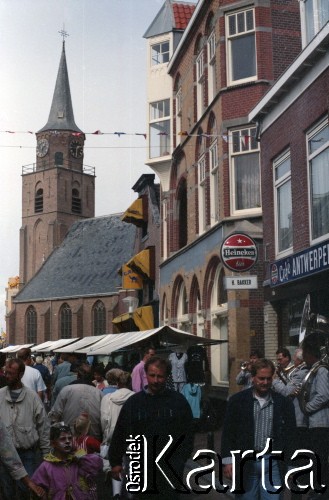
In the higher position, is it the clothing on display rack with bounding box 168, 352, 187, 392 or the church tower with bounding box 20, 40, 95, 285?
the church tower with bounding box 20, 40, 95, 285

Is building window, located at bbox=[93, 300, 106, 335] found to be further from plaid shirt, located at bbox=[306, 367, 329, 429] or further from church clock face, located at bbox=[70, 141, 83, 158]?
plaid shirt, located at bbox=[306, 367, 329, 429]

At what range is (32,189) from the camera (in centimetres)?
8781

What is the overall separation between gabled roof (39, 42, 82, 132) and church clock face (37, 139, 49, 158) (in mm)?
1490

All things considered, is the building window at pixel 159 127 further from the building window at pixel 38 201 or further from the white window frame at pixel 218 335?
the building window at pixel 38 201

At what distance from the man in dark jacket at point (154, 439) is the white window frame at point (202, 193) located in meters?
17.6

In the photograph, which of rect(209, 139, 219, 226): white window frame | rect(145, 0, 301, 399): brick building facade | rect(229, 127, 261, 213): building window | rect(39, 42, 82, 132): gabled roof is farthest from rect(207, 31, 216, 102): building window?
rect(39, 42, 82, 132): gabled roof

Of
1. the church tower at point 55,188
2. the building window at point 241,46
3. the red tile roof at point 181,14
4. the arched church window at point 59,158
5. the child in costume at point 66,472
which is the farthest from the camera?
the arched church window at point 59,158

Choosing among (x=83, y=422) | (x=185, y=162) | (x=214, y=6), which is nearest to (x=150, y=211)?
(x=185, y=162)

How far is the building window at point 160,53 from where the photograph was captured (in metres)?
30.4

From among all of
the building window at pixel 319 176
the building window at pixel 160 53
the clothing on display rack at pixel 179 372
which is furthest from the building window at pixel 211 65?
the building window at pixel 319 176

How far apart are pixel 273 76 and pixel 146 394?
15.7m

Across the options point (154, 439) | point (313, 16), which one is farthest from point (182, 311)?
point (154, 439)

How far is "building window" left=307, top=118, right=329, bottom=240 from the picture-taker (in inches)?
534

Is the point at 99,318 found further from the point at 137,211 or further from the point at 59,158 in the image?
the point at 59,158
